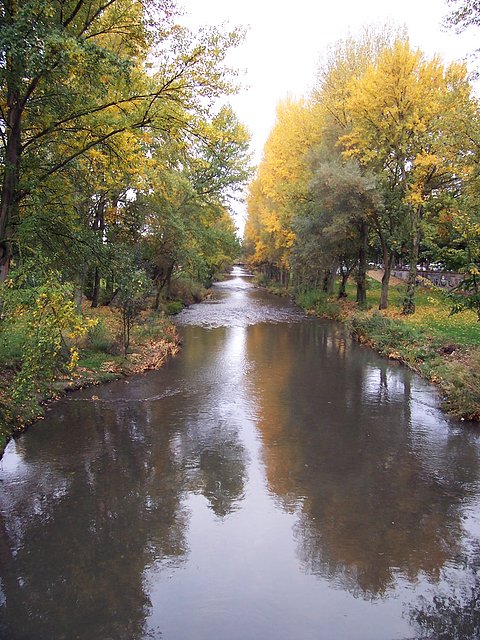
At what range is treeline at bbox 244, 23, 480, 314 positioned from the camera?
16734 mm

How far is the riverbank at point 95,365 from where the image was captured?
32.0 feet

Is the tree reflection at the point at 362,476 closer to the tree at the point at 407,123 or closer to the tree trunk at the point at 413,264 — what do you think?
the tree trunk at the point at 413,264

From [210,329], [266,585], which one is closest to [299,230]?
[210,329]

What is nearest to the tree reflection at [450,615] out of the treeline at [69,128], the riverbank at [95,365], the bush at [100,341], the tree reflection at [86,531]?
the tree reflection at [86,531]

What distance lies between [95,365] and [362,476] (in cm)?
901

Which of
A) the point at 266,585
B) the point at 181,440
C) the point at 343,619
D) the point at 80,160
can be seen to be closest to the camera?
the point at 343,619

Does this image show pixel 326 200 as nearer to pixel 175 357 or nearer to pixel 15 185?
pixel 175 357

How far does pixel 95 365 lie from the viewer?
14.3 meters

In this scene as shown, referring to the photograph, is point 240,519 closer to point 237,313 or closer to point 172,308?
point 172,308

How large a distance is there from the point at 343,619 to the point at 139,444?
548 cm

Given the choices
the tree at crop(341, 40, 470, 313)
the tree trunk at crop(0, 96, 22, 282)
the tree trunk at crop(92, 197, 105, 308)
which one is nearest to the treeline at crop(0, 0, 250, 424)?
the tree trunk at crop(0, 96, 22, 282)

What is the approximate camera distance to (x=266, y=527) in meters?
6.66

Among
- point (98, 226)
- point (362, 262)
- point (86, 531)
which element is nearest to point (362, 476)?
point (86, 531)

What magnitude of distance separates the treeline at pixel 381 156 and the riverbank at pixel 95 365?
407 inches
